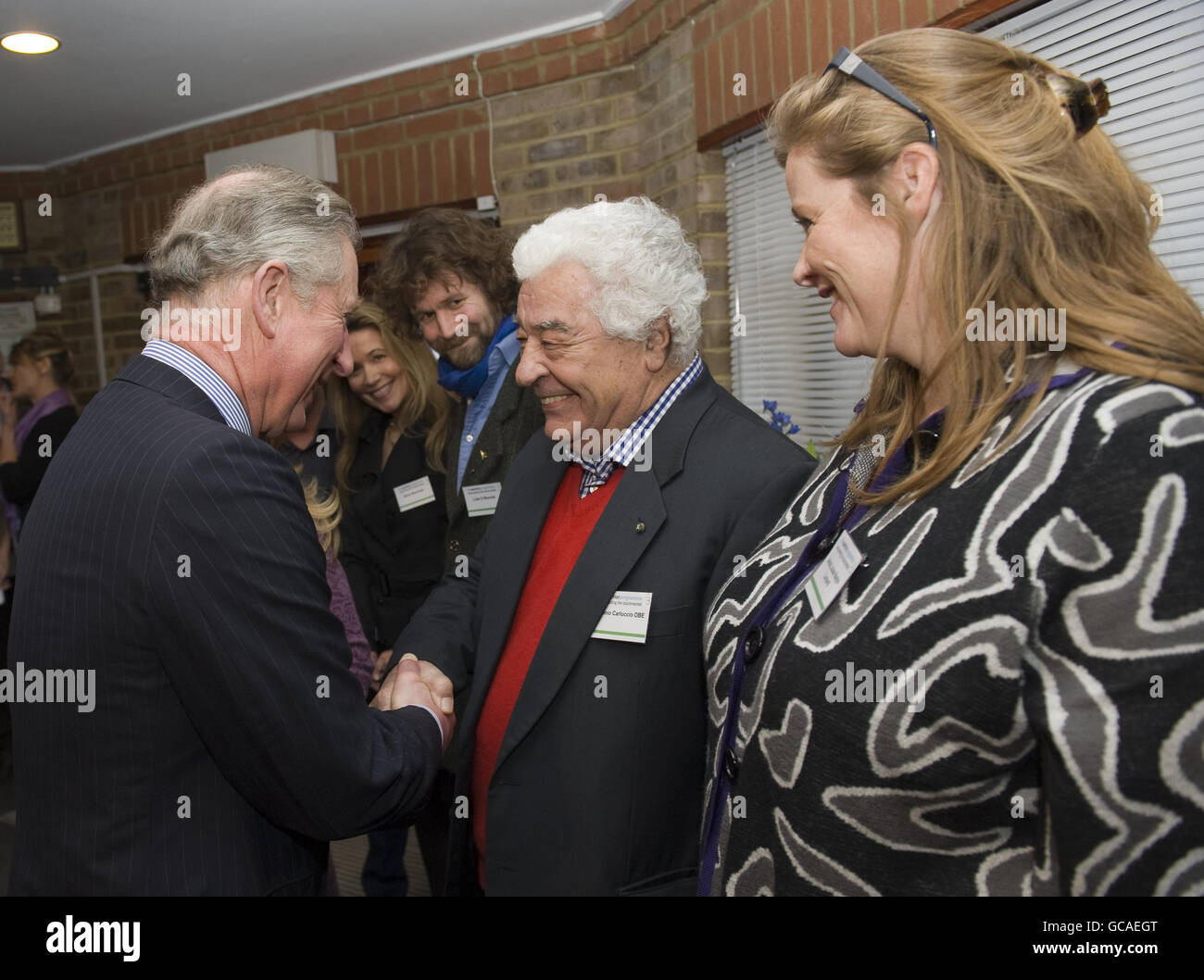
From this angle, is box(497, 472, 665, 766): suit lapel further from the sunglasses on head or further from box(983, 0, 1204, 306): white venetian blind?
box(983, 0, 1204, 306): white venetian blind

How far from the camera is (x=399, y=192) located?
15.9ft

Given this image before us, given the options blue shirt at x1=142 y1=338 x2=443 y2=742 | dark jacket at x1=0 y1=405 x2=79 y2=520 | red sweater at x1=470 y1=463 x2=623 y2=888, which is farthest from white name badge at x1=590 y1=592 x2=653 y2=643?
dark jacket at x1=0 y1=405 x2=79 y2=520

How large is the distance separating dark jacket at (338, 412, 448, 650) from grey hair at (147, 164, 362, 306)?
1686mm

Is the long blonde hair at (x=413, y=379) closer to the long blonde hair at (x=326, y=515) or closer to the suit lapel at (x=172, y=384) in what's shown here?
the long blonde hair at (x=326, y=515)

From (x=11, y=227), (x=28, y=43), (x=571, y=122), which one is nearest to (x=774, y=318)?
(x=571, y=122)

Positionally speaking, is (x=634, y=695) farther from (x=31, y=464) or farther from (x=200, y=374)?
(x=31, y=464)

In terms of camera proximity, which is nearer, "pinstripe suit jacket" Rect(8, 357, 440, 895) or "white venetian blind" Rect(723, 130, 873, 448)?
"pinstripe suit jacket" Rect(8, 357, 440, 895)

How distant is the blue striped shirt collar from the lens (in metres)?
1.30

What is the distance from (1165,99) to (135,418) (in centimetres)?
198

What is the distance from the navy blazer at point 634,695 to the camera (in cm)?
156

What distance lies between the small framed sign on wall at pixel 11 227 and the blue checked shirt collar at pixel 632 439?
6143mm

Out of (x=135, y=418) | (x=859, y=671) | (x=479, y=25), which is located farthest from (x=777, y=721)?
(x=479, y=25)

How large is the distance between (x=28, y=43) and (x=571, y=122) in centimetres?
230
